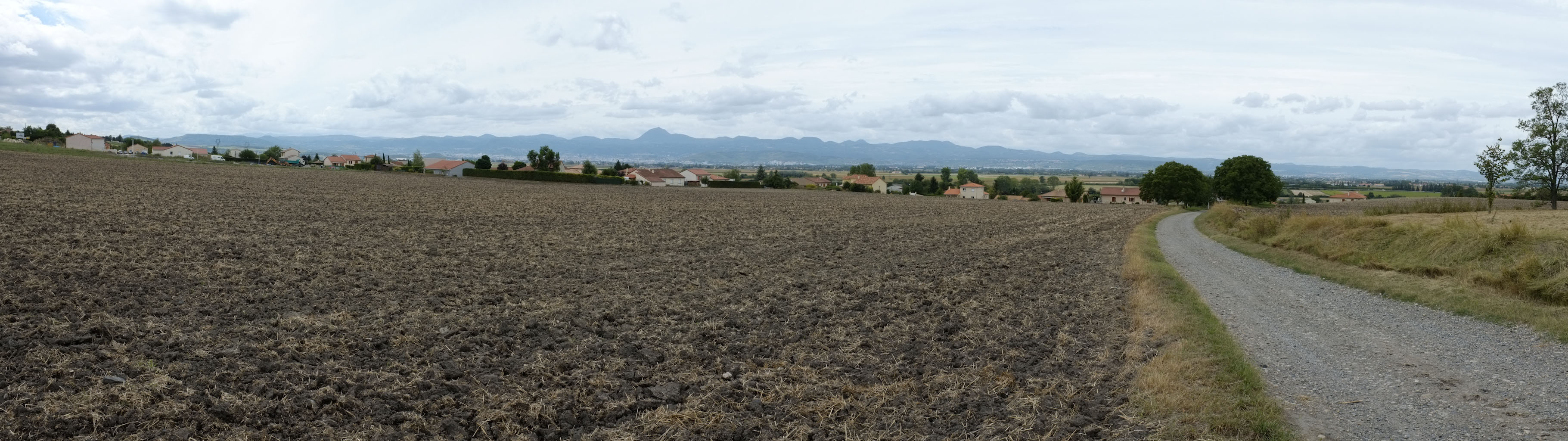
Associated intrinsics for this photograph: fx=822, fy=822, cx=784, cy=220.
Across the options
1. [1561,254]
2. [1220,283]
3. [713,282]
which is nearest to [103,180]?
[713,282]

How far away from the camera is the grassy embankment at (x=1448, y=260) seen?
1259 cm

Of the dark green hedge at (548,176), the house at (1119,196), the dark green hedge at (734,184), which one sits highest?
the dark green hedge at (548,176)

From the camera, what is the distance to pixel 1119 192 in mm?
141375

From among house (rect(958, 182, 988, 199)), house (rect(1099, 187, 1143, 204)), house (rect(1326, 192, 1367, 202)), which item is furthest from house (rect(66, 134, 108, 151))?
house (rect(1326, 192, 1367, 202))

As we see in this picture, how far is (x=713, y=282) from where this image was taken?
15039mm

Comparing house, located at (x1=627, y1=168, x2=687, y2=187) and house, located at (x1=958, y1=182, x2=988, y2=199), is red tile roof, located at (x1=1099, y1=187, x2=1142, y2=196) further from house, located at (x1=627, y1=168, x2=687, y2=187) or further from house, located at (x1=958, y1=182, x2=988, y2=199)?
house, located at (x1=627, y1=168, x2=687, y2=187)

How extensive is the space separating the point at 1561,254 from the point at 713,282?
15.1 meters

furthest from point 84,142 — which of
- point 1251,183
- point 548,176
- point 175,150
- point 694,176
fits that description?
point 1251,183

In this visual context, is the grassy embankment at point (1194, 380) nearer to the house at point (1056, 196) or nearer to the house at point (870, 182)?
the house at point (1056, 196)

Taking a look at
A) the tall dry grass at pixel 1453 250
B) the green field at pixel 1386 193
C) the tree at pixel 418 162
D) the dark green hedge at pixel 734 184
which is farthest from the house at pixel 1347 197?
the tree at pixel 418 162

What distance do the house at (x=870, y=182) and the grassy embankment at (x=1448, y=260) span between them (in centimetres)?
9189

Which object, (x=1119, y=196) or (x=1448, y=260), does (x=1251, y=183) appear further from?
(x=1448, y=260)

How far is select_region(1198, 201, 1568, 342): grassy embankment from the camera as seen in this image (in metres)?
12.6

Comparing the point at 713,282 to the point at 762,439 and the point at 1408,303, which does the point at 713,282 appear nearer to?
the point at 762,439
